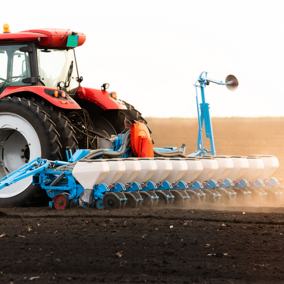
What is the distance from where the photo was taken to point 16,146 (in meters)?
6.61

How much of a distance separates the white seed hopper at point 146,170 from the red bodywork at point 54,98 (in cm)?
120

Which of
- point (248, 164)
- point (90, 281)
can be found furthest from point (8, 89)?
point (90, 281)

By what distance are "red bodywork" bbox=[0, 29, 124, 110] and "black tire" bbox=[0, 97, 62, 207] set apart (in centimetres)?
22

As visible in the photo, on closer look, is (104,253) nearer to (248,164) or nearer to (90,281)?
(90,281)

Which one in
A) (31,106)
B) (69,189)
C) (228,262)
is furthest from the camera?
(31,106)

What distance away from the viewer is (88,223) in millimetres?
4531

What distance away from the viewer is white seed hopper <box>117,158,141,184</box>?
5676 millimetres

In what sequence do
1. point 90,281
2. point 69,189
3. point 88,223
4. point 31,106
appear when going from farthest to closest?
point 31,106 < point 69,189 < point 88,223 < point 90,281

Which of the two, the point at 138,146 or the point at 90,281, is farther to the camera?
the point at 138,146

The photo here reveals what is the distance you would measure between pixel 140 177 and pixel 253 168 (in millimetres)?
1895

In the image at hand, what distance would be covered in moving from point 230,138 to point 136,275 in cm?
1778

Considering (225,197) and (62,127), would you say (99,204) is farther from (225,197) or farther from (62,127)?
(225,197)

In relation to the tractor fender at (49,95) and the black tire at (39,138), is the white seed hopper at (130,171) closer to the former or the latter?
the black tire at (39,138)

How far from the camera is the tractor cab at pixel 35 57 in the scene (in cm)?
659
